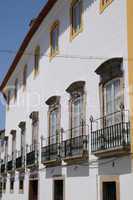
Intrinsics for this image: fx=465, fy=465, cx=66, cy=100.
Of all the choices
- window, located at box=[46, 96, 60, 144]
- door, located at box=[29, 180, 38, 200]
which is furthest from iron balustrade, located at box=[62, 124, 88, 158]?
door, located at box=[29, 180, 38, 200]

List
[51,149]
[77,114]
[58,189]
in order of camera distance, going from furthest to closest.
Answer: [58,189] → [51,149] → [77,114]

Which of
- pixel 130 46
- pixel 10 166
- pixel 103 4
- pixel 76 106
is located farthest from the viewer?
pixel 10 166

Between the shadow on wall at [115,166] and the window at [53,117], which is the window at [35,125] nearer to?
the window at [53,117]

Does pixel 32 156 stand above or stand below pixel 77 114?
below

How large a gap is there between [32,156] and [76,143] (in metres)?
5.11

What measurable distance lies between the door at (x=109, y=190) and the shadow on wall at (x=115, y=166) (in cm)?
29

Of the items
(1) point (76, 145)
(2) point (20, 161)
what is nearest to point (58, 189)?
(1) point (76, 145)

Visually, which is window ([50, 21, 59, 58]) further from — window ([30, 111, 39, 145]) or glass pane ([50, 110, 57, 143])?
window ([30, 111, 39, 145])

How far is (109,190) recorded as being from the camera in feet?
35.6

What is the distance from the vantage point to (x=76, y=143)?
12.3 meters

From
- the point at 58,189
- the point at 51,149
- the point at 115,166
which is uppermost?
the point at 51,149

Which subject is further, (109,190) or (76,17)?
(76,17)

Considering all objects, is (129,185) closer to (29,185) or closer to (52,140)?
(52,140)

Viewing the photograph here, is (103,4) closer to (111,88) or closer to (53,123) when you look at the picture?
(111,88)
